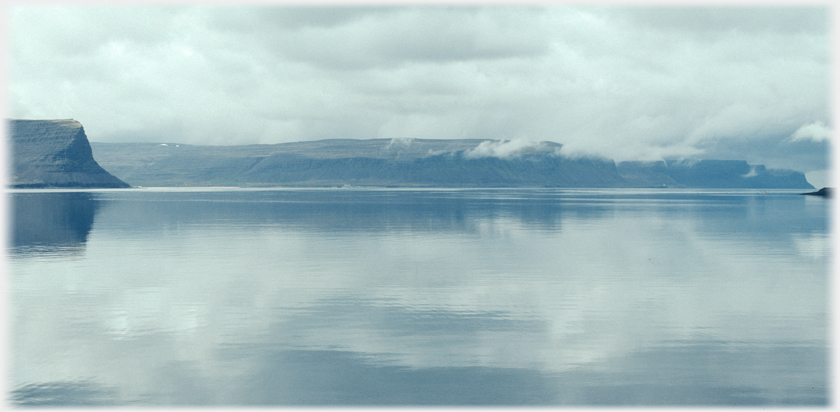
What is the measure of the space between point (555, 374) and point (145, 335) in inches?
435

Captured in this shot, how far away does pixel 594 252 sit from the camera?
3766cm

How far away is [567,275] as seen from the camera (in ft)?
94.4

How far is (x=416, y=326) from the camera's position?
754 inches

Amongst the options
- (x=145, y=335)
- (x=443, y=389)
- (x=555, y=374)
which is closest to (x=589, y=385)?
(x=555, y=374)

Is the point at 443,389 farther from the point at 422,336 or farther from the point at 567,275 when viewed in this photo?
the point at 567,275

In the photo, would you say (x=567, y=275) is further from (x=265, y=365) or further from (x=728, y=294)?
(x=265, y=365)

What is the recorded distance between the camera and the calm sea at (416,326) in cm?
1405

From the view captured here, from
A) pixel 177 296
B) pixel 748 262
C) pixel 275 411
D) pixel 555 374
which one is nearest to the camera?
pixel 275 411

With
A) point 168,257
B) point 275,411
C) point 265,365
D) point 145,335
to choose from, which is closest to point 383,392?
point 275,411

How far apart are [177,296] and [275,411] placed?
40.5 ft

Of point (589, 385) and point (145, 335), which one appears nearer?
point (589, 385)

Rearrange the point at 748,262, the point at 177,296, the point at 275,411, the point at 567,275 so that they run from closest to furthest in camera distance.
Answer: the point at 275,411
the point at 177,296
the point at 567,275
the point at 748,262

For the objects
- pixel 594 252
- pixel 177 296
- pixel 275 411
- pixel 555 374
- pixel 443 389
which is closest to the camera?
pixel 275 411

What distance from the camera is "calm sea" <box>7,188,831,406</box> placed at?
14.0 m
